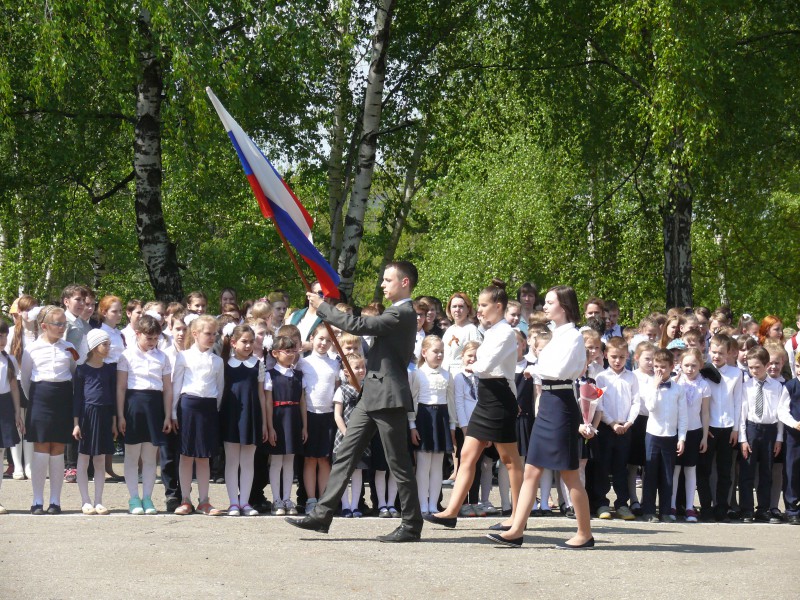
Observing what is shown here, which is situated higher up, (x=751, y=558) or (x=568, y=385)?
(x=568, y=385)

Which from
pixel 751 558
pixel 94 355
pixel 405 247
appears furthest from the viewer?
pixel 405 247

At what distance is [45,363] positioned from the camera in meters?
11.1

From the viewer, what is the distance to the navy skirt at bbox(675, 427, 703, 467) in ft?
39.3

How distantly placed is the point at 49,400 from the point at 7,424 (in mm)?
417

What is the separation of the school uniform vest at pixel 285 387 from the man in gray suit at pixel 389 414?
2.02m

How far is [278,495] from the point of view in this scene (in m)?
11.5

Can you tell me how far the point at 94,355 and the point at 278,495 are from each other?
2061mm

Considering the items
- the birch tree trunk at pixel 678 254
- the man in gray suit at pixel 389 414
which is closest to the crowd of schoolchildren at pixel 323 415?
the man in gray suit at pixel 389 414

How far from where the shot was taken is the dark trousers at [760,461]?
12.1 m

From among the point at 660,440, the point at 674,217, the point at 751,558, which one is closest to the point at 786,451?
the point at 660,440

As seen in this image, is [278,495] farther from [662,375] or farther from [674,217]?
[674,217]

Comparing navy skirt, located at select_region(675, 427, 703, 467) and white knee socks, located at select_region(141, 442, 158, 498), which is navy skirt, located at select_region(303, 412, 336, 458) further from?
navy skirt, located at select_region(675, 427, 703, 467)

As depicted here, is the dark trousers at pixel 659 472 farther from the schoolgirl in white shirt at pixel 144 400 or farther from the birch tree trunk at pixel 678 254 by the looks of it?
the birch tree trunk at pixel 678 254

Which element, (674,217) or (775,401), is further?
(674,217)
